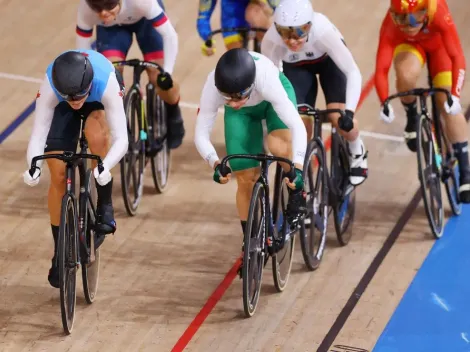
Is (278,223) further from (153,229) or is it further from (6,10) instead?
(6,10)

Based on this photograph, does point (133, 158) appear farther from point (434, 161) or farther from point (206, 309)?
point (434, 161)

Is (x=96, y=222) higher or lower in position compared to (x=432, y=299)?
higher

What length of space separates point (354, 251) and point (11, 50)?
386 cm

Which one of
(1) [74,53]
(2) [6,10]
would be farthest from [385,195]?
(2) [6,10]

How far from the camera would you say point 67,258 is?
595 centimetres

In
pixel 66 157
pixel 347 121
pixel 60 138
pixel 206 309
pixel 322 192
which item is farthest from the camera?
pixel 322 192

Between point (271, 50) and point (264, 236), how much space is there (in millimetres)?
1144

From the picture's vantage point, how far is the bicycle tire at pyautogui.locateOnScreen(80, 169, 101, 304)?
6.04 meters

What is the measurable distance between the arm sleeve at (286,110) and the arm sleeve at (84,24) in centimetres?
156

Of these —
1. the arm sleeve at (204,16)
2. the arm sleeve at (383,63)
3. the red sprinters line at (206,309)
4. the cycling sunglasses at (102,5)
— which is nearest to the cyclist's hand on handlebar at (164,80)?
the cycling sunglasses at (102,5)

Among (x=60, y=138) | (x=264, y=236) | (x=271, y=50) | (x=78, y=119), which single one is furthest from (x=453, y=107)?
(x=60, y=138)

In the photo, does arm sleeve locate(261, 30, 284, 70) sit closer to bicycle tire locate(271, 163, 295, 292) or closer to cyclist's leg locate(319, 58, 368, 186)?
cyclist's leg locate(319, 58, 368, 186)

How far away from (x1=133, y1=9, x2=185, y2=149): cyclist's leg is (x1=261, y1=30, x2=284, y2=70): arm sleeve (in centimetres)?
91

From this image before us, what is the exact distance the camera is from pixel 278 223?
645cm
